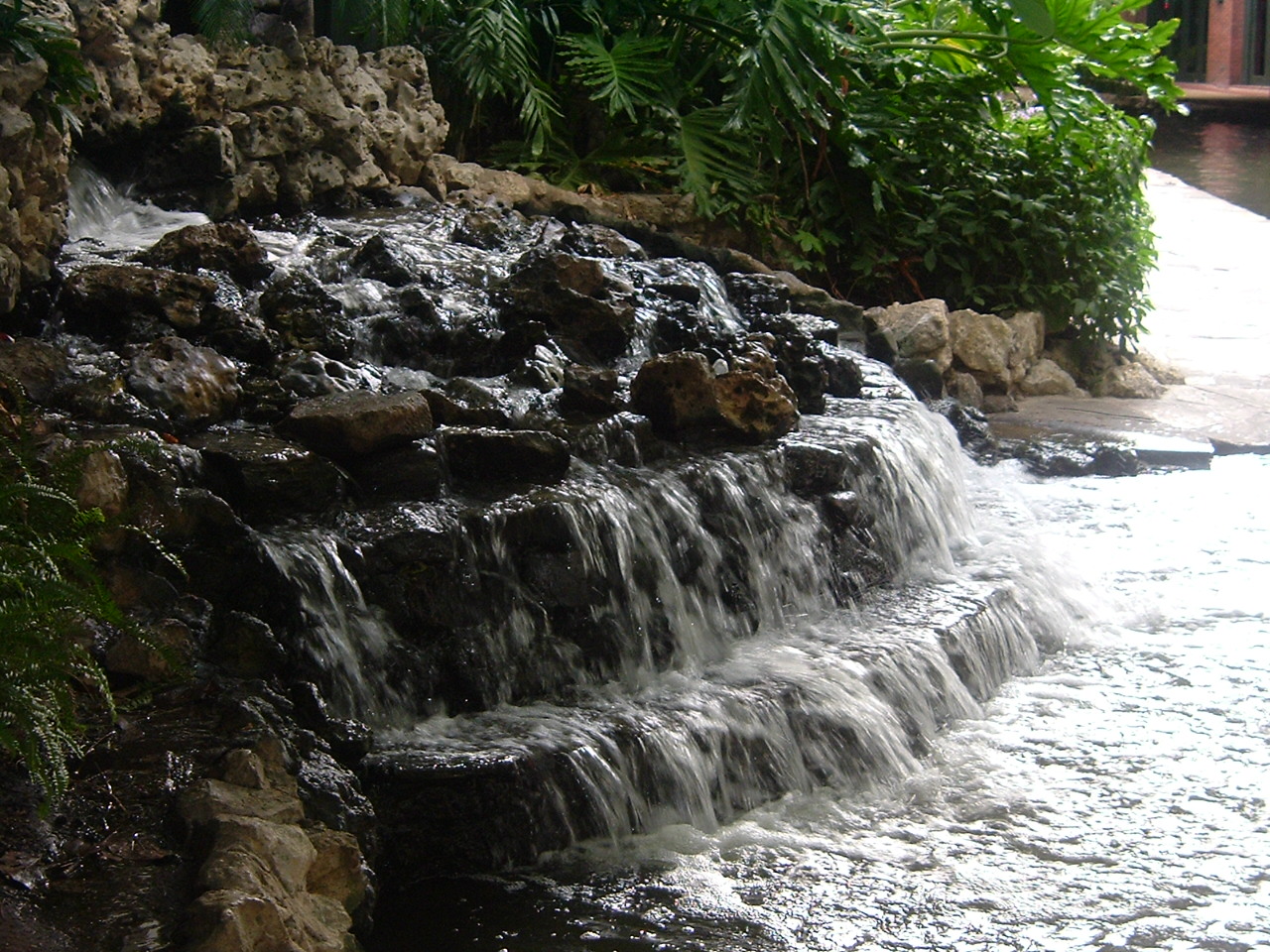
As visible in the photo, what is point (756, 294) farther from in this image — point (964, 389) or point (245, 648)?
point (245, 648)

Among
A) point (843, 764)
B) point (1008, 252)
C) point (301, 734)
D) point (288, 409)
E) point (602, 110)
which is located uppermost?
point (602, 110)

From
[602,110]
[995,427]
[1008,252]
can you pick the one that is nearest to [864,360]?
[995,427]

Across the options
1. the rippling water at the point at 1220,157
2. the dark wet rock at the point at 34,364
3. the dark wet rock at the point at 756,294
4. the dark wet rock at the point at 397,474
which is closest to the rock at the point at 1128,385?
the dark wet rock at the point at 756,294

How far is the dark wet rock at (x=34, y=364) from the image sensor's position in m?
4.10

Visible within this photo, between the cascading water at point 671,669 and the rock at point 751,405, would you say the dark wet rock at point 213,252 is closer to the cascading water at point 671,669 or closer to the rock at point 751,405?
the cascading water at point 671,669

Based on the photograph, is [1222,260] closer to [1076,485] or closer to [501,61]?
[1076,485]

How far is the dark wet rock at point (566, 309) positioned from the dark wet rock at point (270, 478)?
1.71 meters

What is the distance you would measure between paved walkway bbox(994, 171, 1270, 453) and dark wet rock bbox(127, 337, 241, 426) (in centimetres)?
462

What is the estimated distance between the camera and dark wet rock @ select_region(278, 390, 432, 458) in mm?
4043

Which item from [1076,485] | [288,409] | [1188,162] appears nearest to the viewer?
[288,409]

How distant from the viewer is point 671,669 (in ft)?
14.1

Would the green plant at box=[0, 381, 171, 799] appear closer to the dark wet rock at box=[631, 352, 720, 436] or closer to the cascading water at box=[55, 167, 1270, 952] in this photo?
the cascading water at box=[55, 167, 1270, 952]

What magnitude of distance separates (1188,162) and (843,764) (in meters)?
16.2

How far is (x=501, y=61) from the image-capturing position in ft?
25.4
